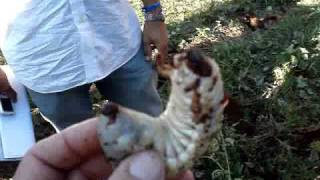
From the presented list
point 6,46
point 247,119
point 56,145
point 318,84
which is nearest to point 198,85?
point 56,145

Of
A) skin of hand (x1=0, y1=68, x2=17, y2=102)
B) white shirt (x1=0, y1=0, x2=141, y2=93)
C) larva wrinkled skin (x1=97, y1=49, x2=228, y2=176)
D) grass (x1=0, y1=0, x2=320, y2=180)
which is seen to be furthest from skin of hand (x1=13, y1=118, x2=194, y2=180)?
skin of hand (x1=0, y1=68, x2=17, y2=102)

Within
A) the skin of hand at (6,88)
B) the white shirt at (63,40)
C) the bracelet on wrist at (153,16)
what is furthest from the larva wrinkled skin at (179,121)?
the skin of hand at (6,88)

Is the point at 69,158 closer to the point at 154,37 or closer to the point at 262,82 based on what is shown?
the point at 154,37

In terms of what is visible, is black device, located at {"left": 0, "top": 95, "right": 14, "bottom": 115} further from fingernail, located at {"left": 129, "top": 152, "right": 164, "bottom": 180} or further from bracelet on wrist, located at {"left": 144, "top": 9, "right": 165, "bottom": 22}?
fingernail, located at {"left": 129, "top": 152, "right": 164, "bottom": 180}

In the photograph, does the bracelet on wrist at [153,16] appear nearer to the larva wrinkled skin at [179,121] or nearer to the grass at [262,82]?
the grass at [262,82]

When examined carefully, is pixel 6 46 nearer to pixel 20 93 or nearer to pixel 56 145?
pixel 20 93
